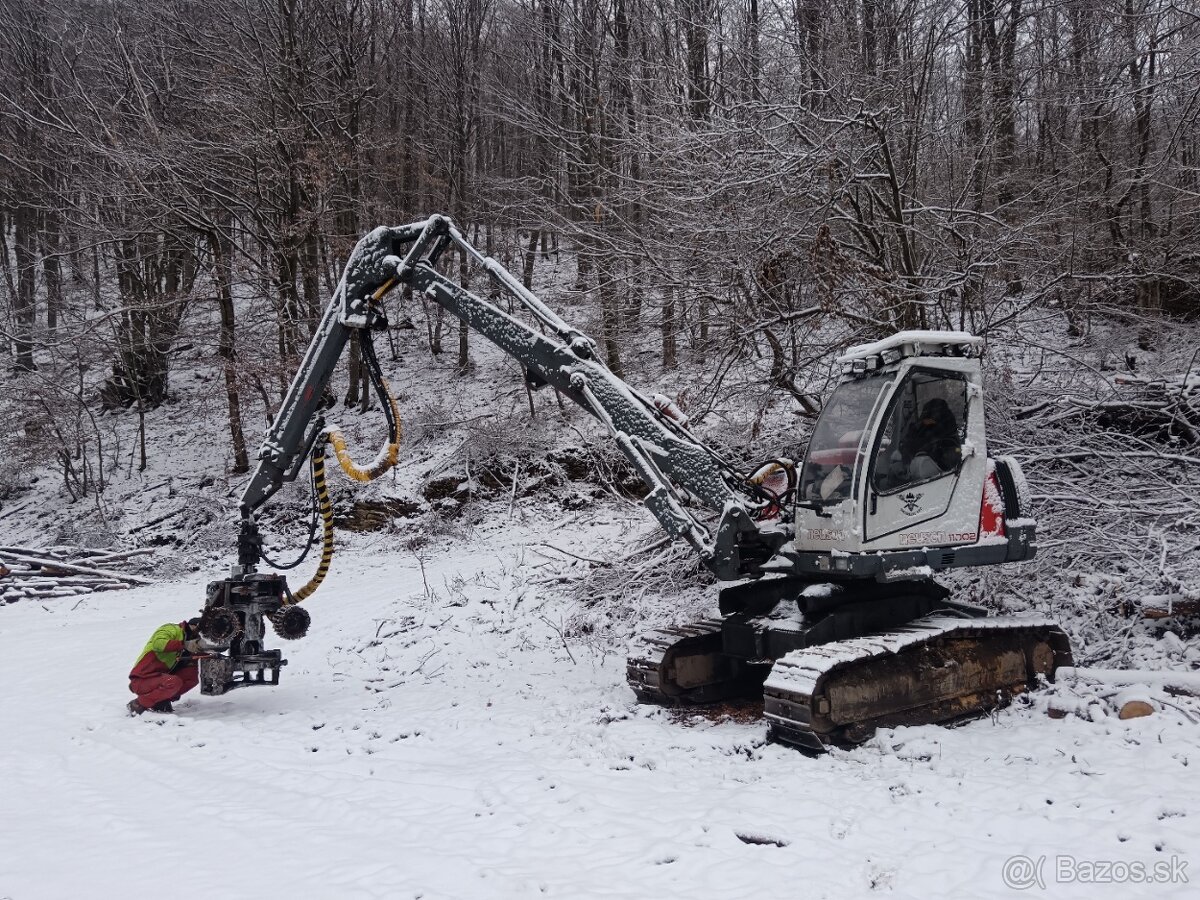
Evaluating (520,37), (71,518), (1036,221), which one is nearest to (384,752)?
(1036,221)

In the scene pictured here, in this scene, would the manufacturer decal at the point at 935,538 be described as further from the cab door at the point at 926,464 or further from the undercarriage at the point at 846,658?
the undercarriage at the point at 846,658

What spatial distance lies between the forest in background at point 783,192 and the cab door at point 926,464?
93.4 inches

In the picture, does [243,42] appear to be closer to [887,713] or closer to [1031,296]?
[1031,296]

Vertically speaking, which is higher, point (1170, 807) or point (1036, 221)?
point (1036, 221)

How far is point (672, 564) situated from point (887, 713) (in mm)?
4646

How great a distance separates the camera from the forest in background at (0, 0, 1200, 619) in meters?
8.78

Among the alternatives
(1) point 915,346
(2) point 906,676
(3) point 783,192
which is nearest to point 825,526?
(2) point 906,676

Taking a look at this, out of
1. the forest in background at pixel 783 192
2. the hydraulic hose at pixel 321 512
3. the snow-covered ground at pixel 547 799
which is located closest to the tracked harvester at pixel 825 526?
the hydraulic hose at pixel 321 512

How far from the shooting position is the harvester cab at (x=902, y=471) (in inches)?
239

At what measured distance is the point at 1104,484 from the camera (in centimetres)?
835

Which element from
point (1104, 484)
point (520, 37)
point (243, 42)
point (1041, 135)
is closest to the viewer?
point (1104, 484)

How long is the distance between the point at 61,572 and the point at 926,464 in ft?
49.8

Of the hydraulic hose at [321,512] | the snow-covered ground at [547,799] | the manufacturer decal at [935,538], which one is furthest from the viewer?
the hydraulic hose at [321,512]

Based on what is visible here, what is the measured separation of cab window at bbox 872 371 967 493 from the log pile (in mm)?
13520
